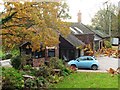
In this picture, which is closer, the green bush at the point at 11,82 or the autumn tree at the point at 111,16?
the autumn tree at the point at 111,16

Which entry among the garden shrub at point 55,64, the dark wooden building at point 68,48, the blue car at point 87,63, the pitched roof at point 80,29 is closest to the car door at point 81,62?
the blue car at point 87,63

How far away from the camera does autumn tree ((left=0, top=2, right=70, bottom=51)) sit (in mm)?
4582

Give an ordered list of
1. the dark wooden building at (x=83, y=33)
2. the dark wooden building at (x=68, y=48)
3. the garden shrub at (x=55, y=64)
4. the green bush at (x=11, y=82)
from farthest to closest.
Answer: the dark wooden building at (x=83, y=33)
the dark wooden building at (x=68, y=48)
the garden shrub at (x=55, y=64)
the green bush at (x=11, y=82)

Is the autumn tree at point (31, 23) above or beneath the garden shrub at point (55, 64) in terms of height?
above

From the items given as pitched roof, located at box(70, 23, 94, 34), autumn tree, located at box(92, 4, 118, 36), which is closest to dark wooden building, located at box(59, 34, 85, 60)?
pitched roof, located at box(70, 23, 94, 34)

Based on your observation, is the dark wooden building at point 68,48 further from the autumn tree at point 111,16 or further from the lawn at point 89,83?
the lawn at point 89,83

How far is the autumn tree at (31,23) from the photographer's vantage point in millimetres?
4582

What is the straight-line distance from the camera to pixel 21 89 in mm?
4480

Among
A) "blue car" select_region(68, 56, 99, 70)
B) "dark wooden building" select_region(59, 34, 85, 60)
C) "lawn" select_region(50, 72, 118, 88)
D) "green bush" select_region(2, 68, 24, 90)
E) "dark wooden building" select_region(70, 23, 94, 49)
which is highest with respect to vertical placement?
"dark wooden building" select_region(70, 23, 94, 49)

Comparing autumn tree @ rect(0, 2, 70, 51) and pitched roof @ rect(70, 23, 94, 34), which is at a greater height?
pitched roof @ rect(70, 23, 94, 34)

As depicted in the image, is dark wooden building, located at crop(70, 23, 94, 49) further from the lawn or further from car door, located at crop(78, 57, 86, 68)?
the lawn

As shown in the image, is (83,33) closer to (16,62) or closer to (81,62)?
(81,62)

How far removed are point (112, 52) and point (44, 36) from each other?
13.6 ft

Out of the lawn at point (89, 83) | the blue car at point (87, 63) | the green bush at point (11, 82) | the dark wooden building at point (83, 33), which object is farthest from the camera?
the dark wooden building at point (83, 33)
